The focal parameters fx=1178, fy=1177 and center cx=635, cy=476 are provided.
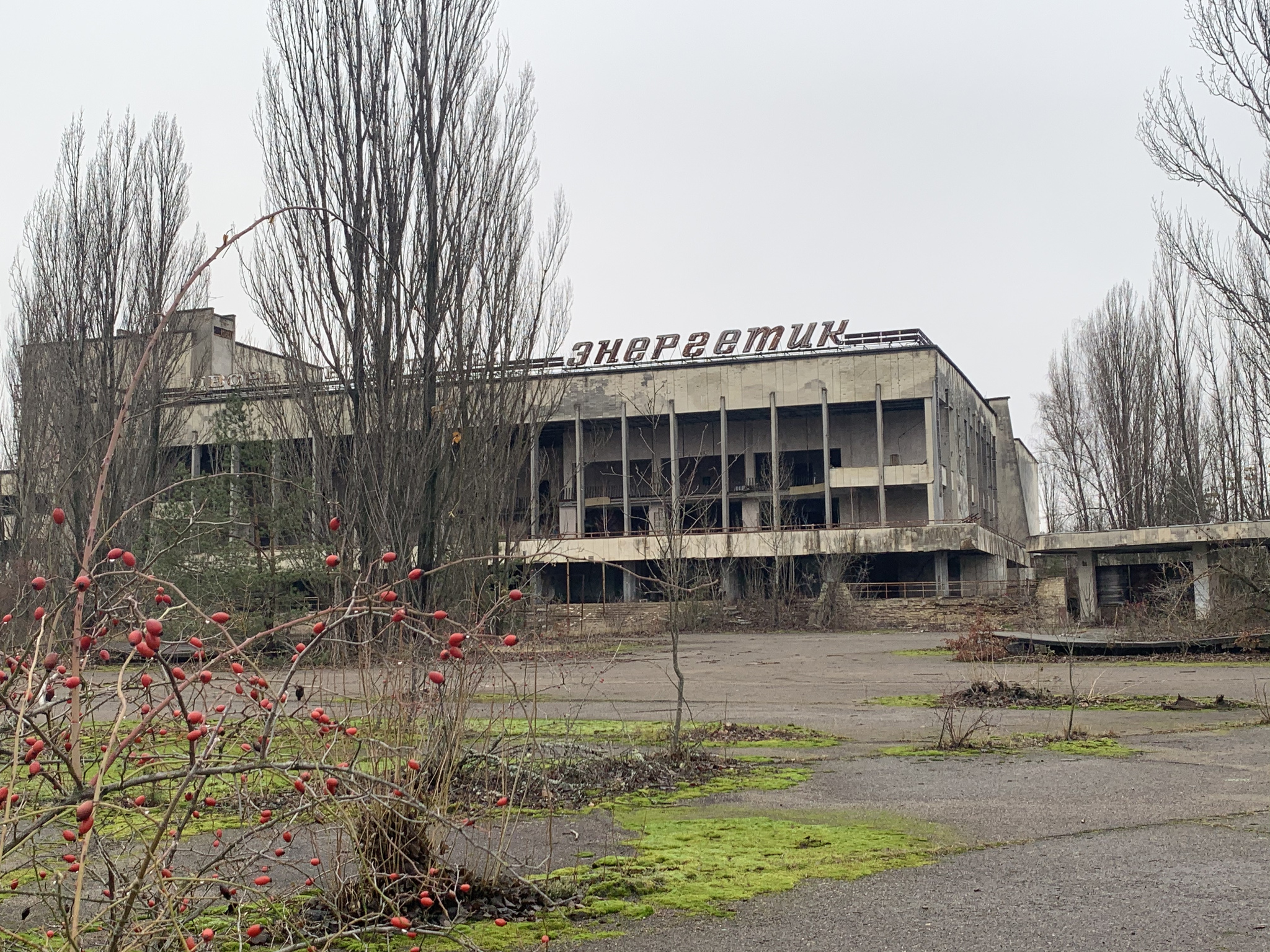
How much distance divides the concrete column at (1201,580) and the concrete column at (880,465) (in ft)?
68.8

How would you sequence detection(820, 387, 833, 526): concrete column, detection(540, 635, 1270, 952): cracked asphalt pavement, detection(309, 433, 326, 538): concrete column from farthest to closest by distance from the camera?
detection(820, 387, 833, 526): concrete column
detection(309, 433, 326, 538): concrete column
detection(540, 635, 1270, 952): cracked asphalt pavement

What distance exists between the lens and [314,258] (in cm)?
1788

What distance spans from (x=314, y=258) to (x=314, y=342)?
1273 mm

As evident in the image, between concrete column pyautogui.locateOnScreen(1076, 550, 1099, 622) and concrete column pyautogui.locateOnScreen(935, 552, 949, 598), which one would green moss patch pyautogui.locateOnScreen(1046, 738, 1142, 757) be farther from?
concrete column pyautogui.locateOnScreen(935, 552, 949, 598)

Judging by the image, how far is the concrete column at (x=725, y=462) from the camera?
5250 cm

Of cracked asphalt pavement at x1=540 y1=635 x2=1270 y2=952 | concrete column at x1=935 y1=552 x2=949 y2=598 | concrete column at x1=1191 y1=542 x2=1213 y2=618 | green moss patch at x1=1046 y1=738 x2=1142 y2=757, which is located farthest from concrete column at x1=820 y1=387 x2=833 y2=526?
green moss patch at x1=1046 y1=738 x2=1142 y2=757

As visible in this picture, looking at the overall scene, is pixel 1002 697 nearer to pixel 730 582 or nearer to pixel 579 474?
pixel 730 582

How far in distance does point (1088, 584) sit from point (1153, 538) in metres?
3.42

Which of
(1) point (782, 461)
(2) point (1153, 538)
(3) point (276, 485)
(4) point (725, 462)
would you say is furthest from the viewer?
(1) point (782, 461)

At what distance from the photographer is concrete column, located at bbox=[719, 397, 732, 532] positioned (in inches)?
2067

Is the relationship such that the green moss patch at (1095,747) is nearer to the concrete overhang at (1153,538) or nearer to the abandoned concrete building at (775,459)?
the concrete overhang at (1153,538)

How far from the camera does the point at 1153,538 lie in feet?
98.6

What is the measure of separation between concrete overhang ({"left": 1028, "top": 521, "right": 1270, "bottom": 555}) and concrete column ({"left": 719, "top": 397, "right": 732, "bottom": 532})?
19.1 m

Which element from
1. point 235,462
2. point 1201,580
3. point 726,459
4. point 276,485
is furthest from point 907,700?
point 726,459
